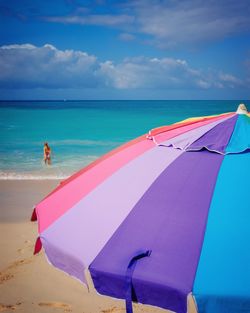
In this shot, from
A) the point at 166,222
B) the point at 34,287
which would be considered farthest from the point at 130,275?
the point at 34,287

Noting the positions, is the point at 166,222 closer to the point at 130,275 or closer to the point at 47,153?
the point at 130,275

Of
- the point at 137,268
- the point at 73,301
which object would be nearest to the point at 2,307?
the point at 73,301

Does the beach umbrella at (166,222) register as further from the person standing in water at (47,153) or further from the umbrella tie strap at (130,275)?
the person standing in water at (47,153)

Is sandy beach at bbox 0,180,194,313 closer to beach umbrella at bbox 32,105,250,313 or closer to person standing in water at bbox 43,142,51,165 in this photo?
beach umbrella at bbox 32,105,250,313

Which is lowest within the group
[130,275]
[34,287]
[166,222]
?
[34,287]

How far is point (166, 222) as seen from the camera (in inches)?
77.5

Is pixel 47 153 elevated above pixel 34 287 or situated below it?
above

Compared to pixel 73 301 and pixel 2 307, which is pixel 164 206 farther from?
pixel 2 307

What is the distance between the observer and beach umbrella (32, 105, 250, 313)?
168 cm

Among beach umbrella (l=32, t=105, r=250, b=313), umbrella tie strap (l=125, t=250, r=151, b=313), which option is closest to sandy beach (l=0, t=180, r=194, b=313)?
beach umbrella (l=32, t=105, r=250, b=313)

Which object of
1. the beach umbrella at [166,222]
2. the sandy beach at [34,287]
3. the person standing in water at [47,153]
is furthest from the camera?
the person standing in water at [47,153]

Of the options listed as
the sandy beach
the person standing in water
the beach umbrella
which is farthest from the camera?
the person standing in water

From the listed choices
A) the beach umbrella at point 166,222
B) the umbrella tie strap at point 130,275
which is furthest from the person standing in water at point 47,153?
the umbrella tie strap at point 130,275

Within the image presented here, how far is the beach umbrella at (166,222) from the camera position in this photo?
66.0 inches
